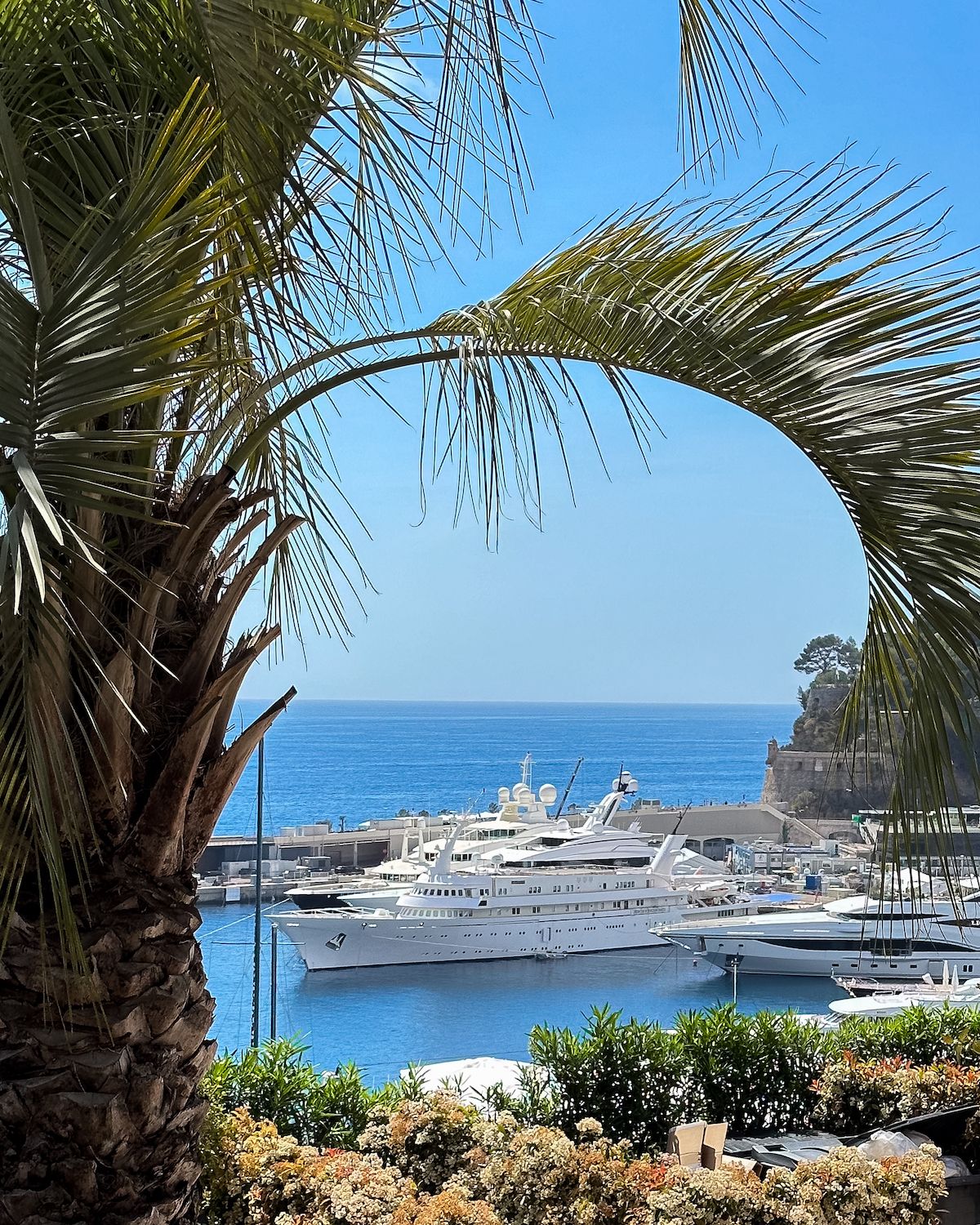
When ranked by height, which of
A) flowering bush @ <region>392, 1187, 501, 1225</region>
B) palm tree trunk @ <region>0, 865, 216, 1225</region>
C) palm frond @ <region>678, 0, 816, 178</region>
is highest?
palm frond @ <region>678, 0, 816, 178</region>

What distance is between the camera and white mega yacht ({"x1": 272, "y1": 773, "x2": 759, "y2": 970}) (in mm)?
29891

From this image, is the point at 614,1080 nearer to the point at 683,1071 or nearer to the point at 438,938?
the point at 683,1071

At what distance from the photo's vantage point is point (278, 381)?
2.34 metres

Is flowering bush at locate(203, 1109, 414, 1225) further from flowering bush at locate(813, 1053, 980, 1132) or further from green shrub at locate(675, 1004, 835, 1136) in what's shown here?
flowering bush at locate(813, 1053, 980, 1132)

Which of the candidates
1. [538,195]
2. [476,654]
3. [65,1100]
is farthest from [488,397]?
[476,654]

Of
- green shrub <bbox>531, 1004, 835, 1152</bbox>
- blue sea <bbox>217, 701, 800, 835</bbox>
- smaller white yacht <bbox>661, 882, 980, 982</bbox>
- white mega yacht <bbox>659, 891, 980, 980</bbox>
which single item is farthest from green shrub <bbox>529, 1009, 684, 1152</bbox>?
blue sea <bbox>217, 701, 800, 835</bbox>

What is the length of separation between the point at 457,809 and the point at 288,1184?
63871 millimetres

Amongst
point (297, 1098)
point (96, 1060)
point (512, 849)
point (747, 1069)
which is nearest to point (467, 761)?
point (512, 849)

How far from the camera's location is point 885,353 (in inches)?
80.0

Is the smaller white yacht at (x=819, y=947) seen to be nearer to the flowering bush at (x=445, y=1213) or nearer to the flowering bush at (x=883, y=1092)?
the flowering bush at (x=883, y=1092)

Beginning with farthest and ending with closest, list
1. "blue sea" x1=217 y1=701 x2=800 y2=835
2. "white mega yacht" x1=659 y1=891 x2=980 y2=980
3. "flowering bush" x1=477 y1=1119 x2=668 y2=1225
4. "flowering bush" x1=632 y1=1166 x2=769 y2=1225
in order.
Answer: "blue sea" x1=217 y1=701 x2=800 y2=835
"white mega yacht" x1=659 y1=891 x2=980 y2=980
"flowering bush" x1=477 y1=1119 x2=668 y2=1225
"flowering bush" x1=632 y1=1166 x2=769 y2=1225

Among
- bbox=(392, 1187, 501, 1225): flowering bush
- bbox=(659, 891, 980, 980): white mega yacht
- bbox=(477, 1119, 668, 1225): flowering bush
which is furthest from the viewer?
bbox=(659, 891, 980, 980): white mega yacht

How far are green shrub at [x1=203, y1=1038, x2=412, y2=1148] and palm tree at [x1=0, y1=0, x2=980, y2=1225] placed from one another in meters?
2.37

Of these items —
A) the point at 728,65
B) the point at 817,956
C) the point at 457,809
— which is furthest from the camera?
the point at 457,809
